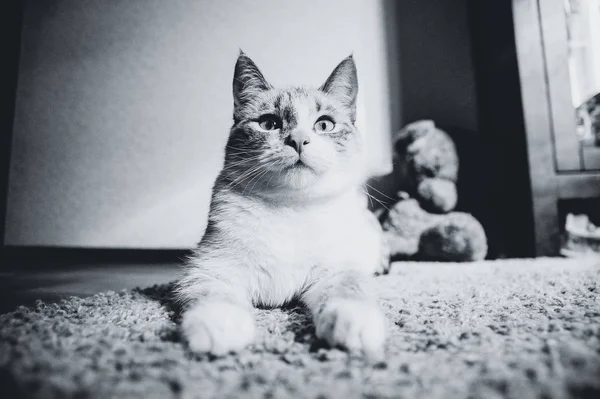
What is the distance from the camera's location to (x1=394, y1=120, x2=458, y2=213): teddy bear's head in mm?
1749

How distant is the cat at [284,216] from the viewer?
30.5 inches

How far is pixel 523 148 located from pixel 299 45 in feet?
4.91

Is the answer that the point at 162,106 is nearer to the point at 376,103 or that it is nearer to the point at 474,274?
the point at 376,103

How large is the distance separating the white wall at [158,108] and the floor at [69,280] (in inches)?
17.2

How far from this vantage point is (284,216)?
841 mm

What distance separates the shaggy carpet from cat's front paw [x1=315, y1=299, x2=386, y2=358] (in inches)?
0.9

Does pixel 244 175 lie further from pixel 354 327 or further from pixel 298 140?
pixel 354 327

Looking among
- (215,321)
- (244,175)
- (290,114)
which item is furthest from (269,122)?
(215,321)

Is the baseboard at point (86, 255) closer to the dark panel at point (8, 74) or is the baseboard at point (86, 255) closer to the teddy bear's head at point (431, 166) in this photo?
the dark panel at point (8, 74)

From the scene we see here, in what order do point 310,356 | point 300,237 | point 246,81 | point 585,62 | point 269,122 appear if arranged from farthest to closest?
point 585,62 < point 246,81 < point 269,122 < point 300,237 < point 310,356

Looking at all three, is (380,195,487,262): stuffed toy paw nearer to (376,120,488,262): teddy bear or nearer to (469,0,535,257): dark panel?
(376,120,488,262): teddy bear

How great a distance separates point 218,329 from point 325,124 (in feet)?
2.13

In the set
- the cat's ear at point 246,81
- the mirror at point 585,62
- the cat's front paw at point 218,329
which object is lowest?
the cat's front paw at point 218,329

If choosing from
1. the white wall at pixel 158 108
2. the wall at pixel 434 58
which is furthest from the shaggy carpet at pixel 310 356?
the wall at pixel 434 58
